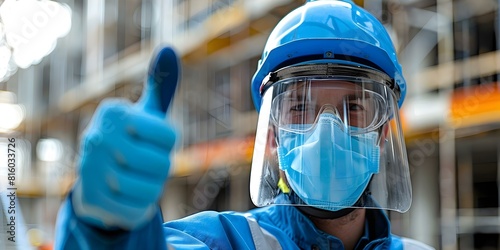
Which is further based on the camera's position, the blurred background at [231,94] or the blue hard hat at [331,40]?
the blurred background at [231,94]

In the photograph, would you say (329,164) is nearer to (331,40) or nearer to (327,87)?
(327,87)

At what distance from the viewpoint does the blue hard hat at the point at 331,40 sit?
1.38m

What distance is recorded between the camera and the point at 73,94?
9984 mm

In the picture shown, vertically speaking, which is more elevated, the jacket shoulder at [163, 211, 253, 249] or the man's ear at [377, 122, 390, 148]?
the man's ear at [377, 122, 390, 148]

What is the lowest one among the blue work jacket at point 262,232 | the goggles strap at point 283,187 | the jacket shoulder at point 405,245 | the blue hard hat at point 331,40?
the jacket shoulder at point 405,245

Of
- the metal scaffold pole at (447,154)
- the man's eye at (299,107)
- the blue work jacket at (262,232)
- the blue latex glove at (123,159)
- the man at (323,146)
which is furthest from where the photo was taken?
the metal scaffold pole at (447,154)

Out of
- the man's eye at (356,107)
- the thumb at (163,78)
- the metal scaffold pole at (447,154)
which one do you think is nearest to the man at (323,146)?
the man's eye at (356,107)

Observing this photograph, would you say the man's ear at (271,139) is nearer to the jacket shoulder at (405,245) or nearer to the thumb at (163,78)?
the jacket shoulder at (405,245)

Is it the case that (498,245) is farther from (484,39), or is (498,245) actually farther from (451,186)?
(484,39)

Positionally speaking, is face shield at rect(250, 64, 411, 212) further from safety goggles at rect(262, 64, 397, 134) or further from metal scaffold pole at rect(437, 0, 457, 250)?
metal scaffold pole at rect(437, 0, 457, 250)

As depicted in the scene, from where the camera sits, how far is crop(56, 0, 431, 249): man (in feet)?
4.09

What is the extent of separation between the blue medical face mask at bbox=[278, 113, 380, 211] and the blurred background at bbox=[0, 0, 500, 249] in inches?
21.9

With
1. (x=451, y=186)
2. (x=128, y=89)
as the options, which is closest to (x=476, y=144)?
(x=451, y=186)

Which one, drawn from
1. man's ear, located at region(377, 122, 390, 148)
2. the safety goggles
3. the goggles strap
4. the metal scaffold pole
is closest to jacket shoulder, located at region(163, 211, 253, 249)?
the goggles strap
